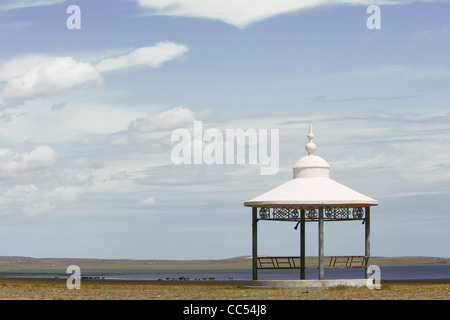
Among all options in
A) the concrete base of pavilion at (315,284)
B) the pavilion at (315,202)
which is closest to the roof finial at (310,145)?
the pavilion at (315,202)

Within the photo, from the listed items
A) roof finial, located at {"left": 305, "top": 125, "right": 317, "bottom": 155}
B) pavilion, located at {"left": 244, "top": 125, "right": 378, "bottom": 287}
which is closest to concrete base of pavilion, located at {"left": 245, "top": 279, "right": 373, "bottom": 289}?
pavilion, located at {"left": 244, "top": 125, "right": 378, "bottom": 287}

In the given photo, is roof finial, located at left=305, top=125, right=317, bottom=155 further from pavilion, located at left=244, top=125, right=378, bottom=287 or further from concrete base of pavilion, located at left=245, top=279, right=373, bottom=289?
concrete base of pavilion, located at left=245, top=279, right=373, bottom=289

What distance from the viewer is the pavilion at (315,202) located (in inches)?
1454

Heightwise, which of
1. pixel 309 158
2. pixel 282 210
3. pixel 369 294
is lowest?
pixel 369 294

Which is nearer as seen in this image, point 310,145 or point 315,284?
point 315,284

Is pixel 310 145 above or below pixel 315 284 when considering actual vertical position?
above

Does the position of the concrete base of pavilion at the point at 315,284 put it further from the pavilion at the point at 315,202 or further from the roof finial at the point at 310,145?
the roof finial at the point at 310,145

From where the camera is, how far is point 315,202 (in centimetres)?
3653
